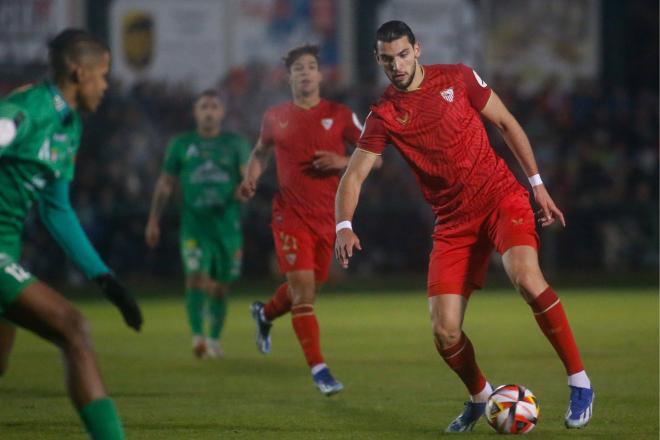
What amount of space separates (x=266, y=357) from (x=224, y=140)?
232cm

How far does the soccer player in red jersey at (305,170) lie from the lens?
10.6 m

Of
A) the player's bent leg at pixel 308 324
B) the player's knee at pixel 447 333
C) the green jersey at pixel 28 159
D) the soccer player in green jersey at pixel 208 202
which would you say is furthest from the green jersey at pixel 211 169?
the green jersey at pixel 28 159

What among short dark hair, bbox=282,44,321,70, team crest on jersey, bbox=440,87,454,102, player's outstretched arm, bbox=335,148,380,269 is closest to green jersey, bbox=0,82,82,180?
player's outstretched arm, bbox=335,148,380,269

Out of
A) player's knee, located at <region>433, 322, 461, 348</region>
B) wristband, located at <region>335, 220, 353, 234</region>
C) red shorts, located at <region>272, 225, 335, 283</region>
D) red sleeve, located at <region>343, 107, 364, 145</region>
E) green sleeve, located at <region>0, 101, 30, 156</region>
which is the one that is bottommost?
red shorts, located at <region>272, 225, 335, 283</region>

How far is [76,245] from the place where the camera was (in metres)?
6.61

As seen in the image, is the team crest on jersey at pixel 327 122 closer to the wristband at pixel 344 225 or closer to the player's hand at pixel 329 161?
the player's hand at pixel 329 161

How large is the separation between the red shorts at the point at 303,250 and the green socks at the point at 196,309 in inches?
103

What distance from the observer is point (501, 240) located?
7.98 meters

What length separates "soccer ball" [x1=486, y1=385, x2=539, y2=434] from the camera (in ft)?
25.3

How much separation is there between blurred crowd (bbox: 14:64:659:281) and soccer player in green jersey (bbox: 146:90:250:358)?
8.74m

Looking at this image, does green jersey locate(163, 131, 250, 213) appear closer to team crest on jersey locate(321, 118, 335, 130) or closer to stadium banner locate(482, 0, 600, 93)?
team crest on jersey locate(321, 118, 335, 130)

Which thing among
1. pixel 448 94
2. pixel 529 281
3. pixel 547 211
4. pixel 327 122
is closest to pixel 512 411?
pixel 529 281

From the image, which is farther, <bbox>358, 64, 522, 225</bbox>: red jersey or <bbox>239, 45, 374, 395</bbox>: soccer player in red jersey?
<bbox>239, 45, 374, 395</bbox>: soccer player in red jersey

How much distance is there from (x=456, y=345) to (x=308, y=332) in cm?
249
